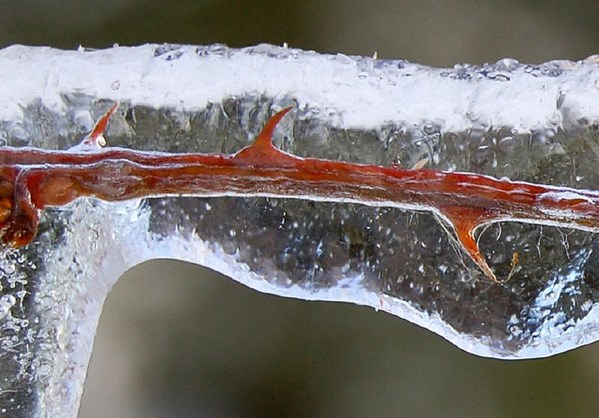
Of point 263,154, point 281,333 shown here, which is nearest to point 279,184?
point 263,154

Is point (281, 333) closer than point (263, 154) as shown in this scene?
No

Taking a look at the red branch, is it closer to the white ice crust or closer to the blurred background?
the white ice crust

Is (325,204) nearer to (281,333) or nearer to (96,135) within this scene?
(96,135)

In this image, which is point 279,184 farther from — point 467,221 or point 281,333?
point 281,333

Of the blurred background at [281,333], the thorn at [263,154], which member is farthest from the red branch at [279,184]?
the blurred background at [281,333]

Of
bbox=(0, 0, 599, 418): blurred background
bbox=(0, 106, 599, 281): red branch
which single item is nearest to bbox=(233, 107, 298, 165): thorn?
bbox=(0, 106, 599, 281): red branch

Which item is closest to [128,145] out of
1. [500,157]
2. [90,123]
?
[90,123]
